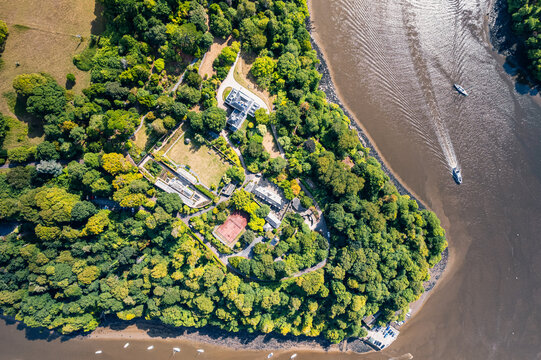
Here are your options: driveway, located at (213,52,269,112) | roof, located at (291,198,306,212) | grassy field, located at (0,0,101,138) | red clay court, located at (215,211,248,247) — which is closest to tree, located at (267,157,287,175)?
roof, located at (291,198,306,212)

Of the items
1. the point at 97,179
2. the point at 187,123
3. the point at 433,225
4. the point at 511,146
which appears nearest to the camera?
the point at 97,179

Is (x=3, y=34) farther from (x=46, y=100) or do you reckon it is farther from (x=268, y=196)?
(x=268, y=196)

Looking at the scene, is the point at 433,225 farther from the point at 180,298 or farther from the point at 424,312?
the point at 180,298

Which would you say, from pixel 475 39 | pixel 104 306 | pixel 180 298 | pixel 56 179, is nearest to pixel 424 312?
pixel 180 298

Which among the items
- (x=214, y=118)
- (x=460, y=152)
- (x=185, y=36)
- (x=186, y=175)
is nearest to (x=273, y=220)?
(x=186, y=175)

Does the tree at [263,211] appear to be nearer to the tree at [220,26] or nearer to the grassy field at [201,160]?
the grassy field at [201,160]

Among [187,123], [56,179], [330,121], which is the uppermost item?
[330,121]

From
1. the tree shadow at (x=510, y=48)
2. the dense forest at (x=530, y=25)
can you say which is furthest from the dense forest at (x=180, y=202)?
the dense forest at (x=530, y=25)
